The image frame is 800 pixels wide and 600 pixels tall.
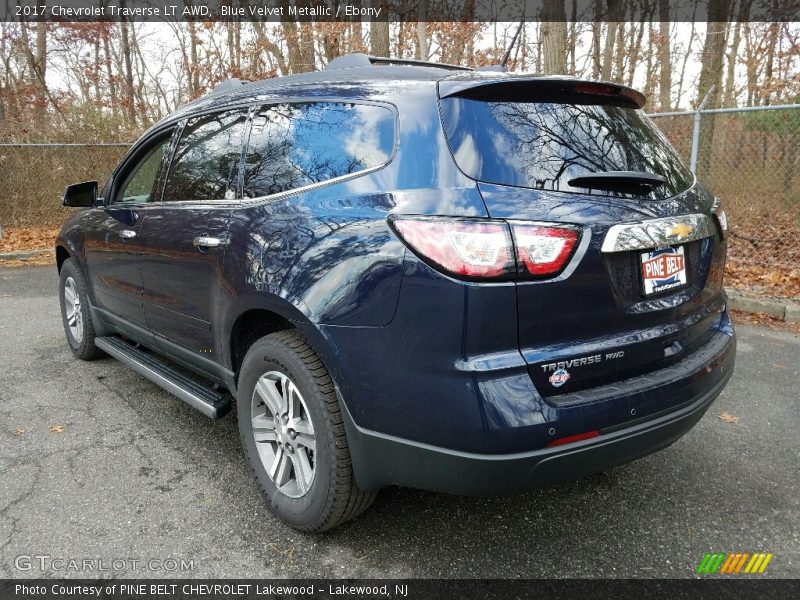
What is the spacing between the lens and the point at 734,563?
2.23 meters

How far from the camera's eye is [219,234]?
2666 millimetres

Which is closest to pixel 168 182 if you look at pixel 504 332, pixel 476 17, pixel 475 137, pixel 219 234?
pixel 219 234

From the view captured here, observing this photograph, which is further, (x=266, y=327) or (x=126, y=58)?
(x=126, y=58)

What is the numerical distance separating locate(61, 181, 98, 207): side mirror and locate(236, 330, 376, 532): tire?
2.34 metres

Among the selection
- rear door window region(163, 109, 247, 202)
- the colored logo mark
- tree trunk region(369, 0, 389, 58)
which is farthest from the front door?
tree trunk region(369, 0, 389, 58)

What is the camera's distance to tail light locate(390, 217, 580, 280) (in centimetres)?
179

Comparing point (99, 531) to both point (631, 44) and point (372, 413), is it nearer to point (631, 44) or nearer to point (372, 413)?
point (372, 413)

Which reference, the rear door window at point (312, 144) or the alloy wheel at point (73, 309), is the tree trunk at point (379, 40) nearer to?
the alloy wheel at point (73, 309)

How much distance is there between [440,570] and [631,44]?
2270 centimetres

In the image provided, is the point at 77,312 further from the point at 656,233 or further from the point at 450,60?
the point at 450,60

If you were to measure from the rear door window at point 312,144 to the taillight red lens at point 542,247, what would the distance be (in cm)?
62

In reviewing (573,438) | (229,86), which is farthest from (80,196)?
(573,438)

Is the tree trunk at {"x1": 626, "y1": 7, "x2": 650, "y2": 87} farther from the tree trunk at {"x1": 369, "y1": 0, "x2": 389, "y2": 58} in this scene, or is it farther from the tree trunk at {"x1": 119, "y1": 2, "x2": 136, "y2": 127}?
the tree trunk at {"x1": 119, "y1": 2, "x2": 136, "y2": 127}

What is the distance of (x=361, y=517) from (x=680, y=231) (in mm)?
1757
